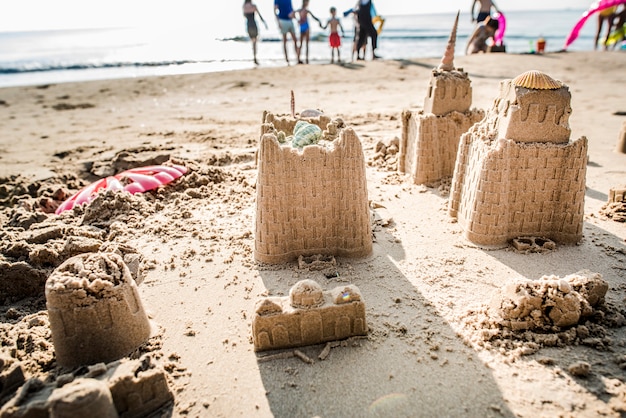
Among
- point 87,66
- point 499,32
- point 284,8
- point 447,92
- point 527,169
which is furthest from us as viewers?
point 87,66

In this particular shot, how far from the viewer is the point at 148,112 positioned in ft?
30.4

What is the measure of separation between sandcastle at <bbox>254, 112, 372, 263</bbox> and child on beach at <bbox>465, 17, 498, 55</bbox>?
464 inches

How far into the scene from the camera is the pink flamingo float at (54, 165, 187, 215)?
4.77m

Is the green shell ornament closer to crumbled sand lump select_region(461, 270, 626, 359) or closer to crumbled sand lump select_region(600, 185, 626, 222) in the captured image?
crumbled sand lump select_region(461, 270, 626, 359)

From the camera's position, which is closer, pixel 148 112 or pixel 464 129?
pixel 464 129

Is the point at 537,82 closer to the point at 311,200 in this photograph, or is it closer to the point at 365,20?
the point at 311,200

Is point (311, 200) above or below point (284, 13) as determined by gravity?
below

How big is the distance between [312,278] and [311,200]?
2.04ft

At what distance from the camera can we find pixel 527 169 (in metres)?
3.51

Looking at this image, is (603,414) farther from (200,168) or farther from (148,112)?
(148,112)

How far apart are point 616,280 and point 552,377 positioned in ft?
4.57

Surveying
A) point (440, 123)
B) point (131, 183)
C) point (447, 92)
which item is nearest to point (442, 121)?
point (440, 123)

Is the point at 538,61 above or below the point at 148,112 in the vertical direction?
above

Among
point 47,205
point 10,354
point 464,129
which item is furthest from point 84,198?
point 464,129
